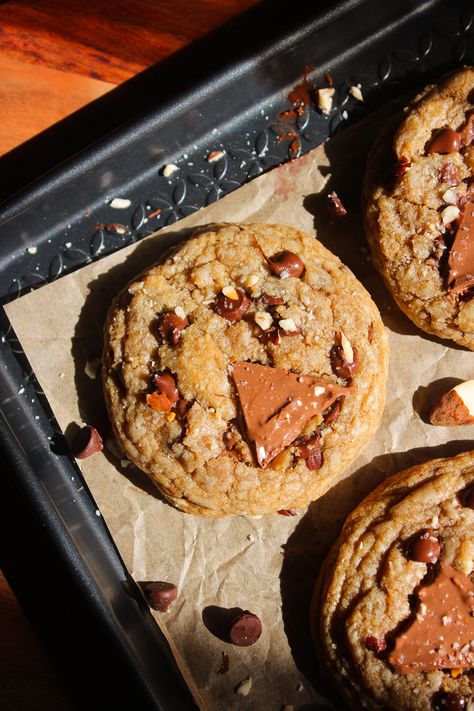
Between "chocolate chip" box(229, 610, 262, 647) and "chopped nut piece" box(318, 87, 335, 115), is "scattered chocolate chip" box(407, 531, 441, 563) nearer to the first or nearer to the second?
"chocolate chip" box(229, 610, 262, 647)

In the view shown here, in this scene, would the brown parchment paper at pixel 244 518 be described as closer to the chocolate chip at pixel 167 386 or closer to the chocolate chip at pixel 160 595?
the chocolate chip at pixel 160 595

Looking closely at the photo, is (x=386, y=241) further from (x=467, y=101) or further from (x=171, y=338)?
(x=171, y=338)

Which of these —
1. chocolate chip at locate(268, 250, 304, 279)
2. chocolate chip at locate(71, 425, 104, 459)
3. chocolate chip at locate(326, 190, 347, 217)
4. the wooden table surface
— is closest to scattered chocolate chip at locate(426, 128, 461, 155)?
chocolate chip at locate(326, 190, 347, 217)

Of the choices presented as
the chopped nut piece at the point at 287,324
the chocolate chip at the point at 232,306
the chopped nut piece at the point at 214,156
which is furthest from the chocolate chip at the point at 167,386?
the chopped nut piece at the point at 214,156

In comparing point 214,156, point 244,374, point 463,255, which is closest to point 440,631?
point 244,374

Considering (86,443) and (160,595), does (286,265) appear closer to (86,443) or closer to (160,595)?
(86,443)

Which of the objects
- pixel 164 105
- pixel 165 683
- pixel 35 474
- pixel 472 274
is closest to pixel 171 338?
pixel 35 474

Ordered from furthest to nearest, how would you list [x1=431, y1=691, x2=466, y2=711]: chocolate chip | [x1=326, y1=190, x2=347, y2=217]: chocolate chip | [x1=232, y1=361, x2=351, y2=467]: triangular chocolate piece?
[x1=326, y1=190, x2=347, y2=217]: chocolate chip
[x1=232, y1=361, x2=351, y2=467]: triangular chocolate piece
[x1=431, y1=691, x2=466, y2=711]: chocolate chip
